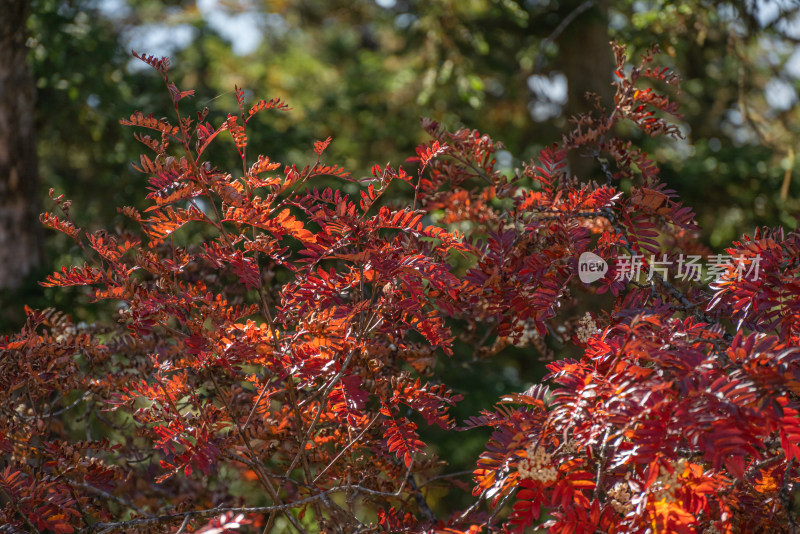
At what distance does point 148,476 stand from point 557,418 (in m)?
1.99

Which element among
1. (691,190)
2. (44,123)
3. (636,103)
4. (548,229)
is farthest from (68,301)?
(691,190)

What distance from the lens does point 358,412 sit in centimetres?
207

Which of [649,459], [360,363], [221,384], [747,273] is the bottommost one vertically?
[221,384]

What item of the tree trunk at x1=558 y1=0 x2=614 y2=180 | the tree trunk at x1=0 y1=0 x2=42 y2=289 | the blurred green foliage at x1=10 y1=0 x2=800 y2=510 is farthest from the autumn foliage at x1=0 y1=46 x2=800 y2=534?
the tree trunk at x1=558 y1=0 x2=614 y2=180

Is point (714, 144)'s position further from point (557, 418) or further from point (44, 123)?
point (557, 418)

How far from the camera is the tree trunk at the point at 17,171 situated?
14.3 feet

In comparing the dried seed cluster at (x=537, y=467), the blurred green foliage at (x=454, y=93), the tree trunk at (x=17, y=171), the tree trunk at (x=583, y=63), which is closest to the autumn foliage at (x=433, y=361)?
the dried seed cluster at (x=537, y=467)

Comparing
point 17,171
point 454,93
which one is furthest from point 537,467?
point 454,93

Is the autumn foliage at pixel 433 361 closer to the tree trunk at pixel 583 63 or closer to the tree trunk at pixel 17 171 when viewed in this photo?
the tree trunk at pixel 17 171

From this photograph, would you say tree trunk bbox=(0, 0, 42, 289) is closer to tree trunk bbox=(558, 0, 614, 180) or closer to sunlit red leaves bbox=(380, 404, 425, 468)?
sunlit red leaves bbox=(380, 404, 425, 468)

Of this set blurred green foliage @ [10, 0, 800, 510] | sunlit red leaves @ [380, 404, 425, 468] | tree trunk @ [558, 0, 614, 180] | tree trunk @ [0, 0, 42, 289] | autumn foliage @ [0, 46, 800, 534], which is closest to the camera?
autumn foliage @ [0, 46, 800, 534]

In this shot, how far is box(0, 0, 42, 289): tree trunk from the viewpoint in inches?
171

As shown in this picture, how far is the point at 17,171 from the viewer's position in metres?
4.43

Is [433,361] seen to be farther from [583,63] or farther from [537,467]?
[583,63]
